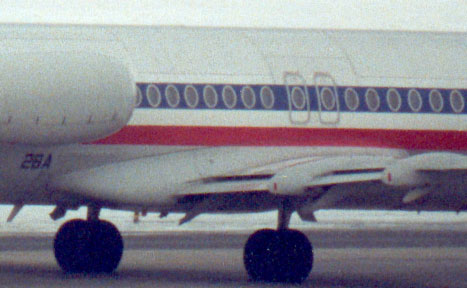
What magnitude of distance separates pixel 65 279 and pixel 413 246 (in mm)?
15293

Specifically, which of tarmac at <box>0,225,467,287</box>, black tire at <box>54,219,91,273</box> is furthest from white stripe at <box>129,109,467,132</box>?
black tire at <box>54,219,91,273</box>

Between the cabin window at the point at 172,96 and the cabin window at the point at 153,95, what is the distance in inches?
6.0

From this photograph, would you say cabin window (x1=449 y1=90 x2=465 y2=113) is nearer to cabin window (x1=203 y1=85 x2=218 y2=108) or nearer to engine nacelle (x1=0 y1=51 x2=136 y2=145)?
cabin window (x1=203 y1=85 x2=218 y2=108)

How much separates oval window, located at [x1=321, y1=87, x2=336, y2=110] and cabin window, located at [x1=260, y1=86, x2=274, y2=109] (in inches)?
35.1

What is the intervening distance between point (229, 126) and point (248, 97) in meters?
0.61

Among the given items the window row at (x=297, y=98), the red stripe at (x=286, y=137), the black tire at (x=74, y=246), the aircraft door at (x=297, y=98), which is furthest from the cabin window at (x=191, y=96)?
the black tire at (x=74, y=246)

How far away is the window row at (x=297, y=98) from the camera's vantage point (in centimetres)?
2267

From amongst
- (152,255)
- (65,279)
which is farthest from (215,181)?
(152,255)

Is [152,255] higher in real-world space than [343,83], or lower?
lower

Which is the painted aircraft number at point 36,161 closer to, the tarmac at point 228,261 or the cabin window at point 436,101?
the tarmac at point 228,261

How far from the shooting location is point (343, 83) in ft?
78.4

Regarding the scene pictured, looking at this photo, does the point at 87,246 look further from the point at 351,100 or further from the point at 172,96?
the point at 351,100

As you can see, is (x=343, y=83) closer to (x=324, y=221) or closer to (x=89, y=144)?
(x=89, y=144)

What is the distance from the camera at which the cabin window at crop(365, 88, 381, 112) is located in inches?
944
